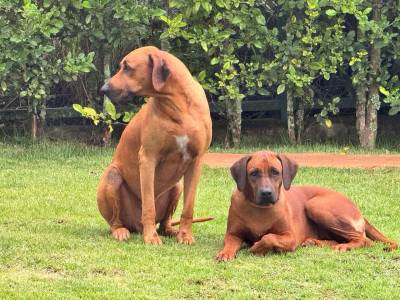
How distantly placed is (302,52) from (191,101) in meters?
5.91

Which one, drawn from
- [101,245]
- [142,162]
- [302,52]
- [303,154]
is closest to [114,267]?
[101,245]

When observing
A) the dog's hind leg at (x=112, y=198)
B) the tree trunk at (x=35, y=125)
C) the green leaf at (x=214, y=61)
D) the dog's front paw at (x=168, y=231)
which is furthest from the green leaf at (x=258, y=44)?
the dog's hind leg at (x=112, y=198)

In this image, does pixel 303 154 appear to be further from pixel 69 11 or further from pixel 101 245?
pixel 101 245

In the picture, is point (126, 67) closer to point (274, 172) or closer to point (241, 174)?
point (241, 174)

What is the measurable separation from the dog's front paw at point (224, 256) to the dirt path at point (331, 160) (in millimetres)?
4605

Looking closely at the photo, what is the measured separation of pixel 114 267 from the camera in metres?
5.23

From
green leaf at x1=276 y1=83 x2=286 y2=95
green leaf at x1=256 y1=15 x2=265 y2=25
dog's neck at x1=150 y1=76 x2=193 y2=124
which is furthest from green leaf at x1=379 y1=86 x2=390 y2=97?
dog's neck at x1=150 y1=76 x2=193 y2=124

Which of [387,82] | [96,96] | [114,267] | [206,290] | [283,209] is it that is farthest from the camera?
[96,96]

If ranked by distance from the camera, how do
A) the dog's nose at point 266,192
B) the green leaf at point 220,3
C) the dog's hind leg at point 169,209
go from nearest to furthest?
the dog's nose at point 266,192
the dog's hind leg at point 169,209
the green leaf at point 220,3

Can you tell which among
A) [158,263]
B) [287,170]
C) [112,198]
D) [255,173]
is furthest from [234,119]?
[158,263]

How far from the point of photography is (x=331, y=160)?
10.7 metres

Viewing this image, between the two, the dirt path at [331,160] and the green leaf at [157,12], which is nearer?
the dirt path at [331,160]

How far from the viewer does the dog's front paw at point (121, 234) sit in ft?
20.9

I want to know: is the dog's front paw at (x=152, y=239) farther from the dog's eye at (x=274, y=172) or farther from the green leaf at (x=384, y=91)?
the green leaf at (x=384, y=91)
